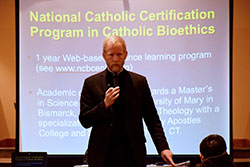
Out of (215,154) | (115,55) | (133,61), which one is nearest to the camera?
(215,154)

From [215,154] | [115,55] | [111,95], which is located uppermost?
[115,55]

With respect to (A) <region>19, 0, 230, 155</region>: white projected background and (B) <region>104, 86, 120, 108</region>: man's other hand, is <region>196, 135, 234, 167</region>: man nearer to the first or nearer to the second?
(B) <region>104, 86, 120, 108</region>: man's other hand

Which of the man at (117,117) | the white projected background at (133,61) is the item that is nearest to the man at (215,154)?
the man at (117,117)

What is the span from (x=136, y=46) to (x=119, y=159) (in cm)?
201

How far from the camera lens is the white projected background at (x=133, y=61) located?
13.3ft

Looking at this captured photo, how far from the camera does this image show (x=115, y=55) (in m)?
2.20

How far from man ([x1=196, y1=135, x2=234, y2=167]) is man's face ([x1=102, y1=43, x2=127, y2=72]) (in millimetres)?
611

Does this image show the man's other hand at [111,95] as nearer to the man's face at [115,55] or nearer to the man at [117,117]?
the man at [117,117]

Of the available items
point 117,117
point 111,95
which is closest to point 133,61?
point 117,117

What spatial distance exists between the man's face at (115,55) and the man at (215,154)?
2.01 ft

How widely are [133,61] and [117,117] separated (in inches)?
72.8

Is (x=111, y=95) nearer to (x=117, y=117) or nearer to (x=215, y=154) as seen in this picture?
(x=117, y=117)

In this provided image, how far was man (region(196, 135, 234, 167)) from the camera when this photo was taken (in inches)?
80.3

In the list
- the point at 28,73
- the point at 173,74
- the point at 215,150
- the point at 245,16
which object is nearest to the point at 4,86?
the point at 28,73
